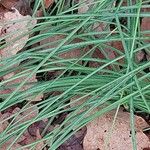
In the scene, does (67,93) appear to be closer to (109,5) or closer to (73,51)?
(73,51)

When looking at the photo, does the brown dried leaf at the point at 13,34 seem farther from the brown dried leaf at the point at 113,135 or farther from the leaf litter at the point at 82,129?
the brown dried leaf at the point at 113,135

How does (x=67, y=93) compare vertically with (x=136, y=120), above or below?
above

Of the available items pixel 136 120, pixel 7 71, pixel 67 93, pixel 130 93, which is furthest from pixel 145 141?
pixel 7 71

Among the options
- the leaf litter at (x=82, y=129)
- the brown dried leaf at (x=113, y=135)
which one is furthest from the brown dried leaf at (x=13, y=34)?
the brown dried leaf at (x=113, y=135)

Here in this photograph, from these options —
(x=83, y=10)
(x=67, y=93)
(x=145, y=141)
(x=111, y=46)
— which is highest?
(x=83, y=10)

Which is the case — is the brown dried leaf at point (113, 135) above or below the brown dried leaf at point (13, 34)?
below

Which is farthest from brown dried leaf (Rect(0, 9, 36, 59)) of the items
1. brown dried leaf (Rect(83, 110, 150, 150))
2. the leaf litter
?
brown dried leaf (Rect(83, 110, 150, 150))

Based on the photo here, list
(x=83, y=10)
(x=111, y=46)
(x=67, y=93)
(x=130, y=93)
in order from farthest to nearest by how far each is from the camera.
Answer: (x=83, y=10), (x=111, y=46), (x=67, y=93), (x=130, y=93)

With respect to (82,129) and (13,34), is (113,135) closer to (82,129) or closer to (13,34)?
(82,129)

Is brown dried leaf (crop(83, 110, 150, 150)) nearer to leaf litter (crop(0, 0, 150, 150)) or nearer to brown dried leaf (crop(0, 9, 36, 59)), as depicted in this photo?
leaf litter (crop(0, 0, 150, 150))
